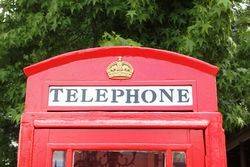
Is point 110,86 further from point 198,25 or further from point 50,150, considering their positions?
point 198,25

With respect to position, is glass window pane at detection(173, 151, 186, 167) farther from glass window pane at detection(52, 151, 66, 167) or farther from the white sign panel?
glass window pane at detection(52, 151, 66, 167)

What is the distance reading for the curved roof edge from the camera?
2.52 meters

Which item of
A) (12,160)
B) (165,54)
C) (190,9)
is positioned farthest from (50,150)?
(12,160)

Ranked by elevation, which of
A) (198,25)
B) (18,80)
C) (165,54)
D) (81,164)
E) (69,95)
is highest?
(198,25)

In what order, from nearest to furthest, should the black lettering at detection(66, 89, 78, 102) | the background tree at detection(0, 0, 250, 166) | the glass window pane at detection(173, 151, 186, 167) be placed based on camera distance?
the glass window pane at detection(173, 151, 186, 167)
the black lettering at detection(66, 89, 78, 102)
the background tree at detection(0, 0, 250, 166)

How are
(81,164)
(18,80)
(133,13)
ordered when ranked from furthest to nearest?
1. (18,80)
2. (133,13)
3. (81,164)

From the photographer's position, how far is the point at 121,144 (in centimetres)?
235

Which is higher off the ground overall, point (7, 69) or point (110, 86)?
point (7, 69)

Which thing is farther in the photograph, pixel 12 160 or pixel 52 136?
pixel 12 160

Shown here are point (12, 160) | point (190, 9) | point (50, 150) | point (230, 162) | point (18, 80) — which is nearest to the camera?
point (50, 150)

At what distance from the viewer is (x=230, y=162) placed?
1408 cm

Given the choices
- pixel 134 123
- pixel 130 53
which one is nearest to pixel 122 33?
pixel 130 53

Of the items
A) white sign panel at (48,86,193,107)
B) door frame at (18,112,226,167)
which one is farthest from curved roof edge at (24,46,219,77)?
door frame at (18,112,226,167)

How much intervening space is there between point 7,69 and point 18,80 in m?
0.22
